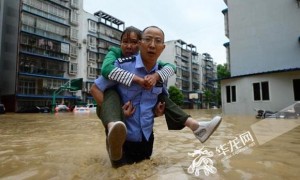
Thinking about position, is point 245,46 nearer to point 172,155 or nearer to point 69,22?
point 172,155

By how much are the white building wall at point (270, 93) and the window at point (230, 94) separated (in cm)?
20

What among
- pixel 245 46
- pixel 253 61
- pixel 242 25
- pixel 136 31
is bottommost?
pixel 136 31

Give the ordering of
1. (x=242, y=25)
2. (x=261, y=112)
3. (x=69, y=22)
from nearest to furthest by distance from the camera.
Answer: (x=261, y=112) → (x=242, y=25) → (x=69, y=22)

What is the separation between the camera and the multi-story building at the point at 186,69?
186 feet

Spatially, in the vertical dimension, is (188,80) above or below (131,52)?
above

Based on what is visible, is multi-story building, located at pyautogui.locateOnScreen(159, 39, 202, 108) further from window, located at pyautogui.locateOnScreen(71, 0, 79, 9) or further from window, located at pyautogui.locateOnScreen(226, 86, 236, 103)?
window, located at pyautogui.locateOnScreen(226, 86, 236, 103)

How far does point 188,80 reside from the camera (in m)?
62.1

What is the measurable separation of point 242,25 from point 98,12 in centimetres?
2925

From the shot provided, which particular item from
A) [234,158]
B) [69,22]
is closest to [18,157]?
[234,158]

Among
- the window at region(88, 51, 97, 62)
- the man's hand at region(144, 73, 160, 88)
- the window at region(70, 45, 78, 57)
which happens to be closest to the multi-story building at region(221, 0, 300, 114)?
the man's hand at region(144, 73, 160, 88)

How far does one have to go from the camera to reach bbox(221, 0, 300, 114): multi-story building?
15008 millimetres

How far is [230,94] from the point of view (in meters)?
17.6

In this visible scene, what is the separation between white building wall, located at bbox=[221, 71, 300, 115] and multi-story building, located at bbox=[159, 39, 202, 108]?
1535 inches

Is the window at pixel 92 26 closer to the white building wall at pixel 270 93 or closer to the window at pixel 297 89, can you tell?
the white building wall at pixel 270 93
